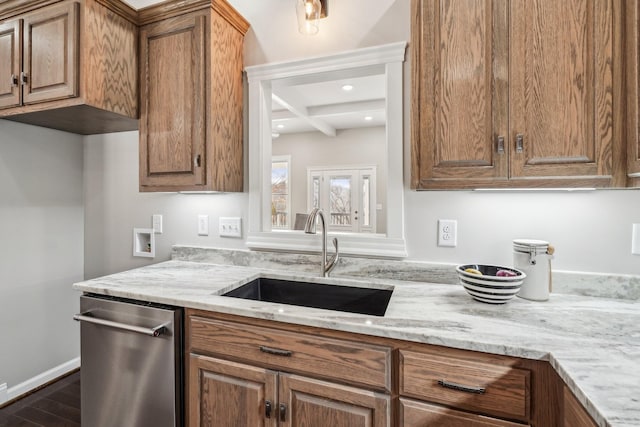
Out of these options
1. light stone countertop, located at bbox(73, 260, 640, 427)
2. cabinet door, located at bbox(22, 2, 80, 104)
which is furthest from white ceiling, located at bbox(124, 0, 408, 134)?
light stone countertop, located at bbox(73, 260, 640, 427)

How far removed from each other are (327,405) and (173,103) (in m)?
1.61

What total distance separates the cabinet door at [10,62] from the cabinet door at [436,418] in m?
2.33

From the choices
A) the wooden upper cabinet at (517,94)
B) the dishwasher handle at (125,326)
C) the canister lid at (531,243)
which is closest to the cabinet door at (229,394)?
the dishwasher handle at (125,326)

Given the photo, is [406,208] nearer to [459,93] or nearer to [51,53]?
[459,93]

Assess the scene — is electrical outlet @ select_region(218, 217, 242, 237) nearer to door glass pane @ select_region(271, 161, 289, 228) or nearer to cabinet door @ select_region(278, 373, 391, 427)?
cabinet door @ select_region(278, 373, 391, 427)

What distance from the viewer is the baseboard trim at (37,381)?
2.05m

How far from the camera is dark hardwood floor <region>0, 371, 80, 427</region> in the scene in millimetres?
1886

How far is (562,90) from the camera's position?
1147mm

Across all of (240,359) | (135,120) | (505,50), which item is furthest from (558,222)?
(135,120)

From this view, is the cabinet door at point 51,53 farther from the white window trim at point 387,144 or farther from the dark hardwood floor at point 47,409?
the dark hardwood floor at point 47,409

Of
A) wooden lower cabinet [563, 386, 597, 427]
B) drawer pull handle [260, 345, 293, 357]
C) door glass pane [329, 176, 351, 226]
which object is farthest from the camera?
door glass pane [329, 176, 351, 226]

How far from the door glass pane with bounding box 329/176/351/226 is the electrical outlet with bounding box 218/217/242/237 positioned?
15.2ft

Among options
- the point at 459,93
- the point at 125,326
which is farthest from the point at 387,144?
→ the point at 125,326

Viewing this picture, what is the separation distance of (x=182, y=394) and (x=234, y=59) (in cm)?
170
